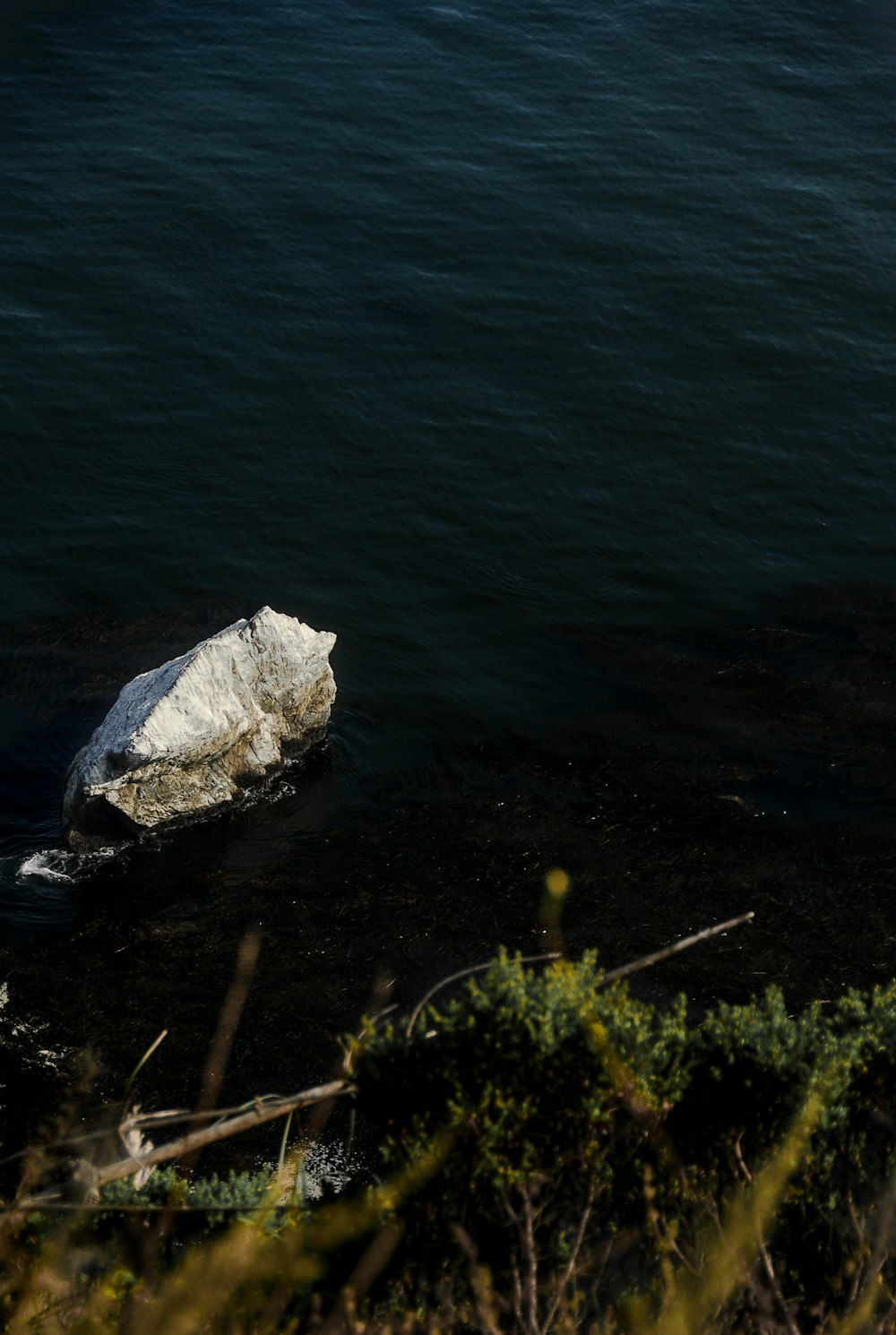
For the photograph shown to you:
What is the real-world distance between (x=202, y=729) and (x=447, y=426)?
16816 mm

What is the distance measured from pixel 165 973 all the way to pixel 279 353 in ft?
80.9

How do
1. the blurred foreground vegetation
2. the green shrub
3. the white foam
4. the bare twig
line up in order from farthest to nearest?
the white foam
the bare twig
the green shrub
the blurred foreground vegetation

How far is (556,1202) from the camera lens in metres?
15.1

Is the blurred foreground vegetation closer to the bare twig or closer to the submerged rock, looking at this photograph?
the bare twig

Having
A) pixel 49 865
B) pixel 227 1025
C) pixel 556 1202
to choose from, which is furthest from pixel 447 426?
pixel 556 1202

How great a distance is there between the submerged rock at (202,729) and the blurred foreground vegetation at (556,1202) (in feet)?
40.4

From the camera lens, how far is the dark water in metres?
28.4

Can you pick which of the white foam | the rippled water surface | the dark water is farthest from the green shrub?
the white foam

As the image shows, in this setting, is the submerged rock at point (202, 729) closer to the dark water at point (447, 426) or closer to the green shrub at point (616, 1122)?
the dark water at point (447, 426)

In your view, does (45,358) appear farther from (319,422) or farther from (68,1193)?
(68,1193)

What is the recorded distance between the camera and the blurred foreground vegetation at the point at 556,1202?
14.1 metres

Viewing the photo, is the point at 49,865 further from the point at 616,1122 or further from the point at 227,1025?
the point at 616,1122

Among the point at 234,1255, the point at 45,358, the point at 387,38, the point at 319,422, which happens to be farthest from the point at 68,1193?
the point at 387,38

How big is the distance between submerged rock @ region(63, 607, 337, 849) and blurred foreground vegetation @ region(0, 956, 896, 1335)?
1232 cm
